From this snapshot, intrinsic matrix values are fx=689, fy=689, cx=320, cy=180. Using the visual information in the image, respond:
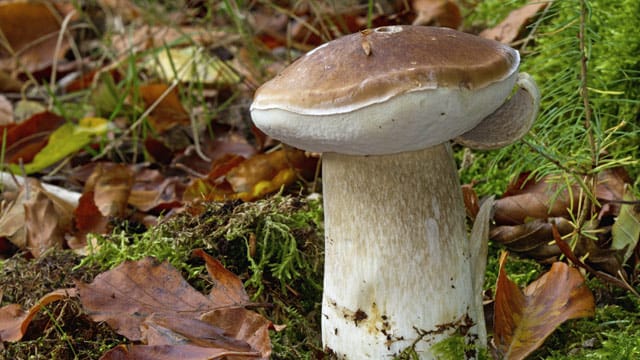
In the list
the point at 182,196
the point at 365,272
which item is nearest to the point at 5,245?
the point at 182,196

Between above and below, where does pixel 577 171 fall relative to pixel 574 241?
above

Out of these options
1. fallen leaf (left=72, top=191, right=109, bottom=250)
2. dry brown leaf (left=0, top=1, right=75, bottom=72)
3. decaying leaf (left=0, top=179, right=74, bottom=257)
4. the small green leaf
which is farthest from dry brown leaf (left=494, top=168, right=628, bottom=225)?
dry brown leaf (left=0, top=1, right=75, bottom=72)

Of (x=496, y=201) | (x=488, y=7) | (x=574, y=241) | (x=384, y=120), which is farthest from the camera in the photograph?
(x=488, y=7)

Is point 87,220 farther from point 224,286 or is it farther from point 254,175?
point 224,286

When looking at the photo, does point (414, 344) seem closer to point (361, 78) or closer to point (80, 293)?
point (361, 78)

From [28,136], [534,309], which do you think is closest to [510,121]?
[534,309]

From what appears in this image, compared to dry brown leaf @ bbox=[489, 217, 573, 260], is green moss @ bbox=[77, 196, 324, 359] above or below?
above

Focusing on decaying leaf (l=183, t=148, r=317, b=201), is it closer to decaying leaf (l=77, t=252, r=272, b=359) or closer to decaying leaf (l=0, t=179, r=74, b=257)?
decaying leaf (l=0, t=179, r=74, b=257)

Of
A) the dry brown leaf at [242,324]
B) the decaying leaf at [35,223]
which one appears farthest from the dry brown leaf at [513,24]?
the decaying leaf at [35,223]
